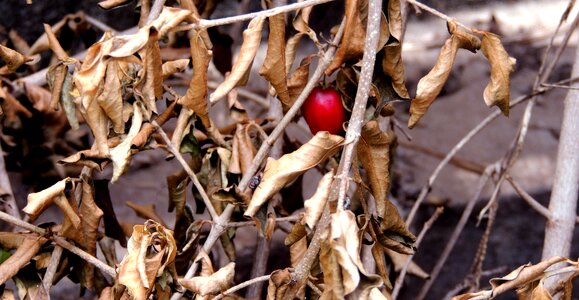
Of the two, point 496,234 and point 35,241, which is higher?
point 35,241

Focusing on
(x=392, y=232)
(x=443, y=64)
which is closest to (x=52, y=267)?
(x=392, y=232)

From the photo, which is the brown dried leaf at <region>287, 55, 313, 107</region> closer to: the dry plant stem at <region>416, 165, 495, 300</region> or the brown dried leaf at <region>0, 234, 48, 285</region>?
the brown dried leaf at <region>0, 234, 48, 285</region>

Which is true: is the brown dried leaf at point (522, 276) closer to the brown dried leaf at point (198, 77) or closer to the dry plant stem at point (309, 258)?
the dry plant stem at point (309, 258)

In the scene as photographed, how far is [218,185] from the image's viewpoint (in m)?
1.17

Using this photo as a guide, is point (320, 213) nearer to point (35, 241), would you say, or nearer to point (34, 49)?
point (35, 241)

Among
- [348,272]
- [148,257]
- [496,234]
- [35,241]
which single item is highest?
[348,272]

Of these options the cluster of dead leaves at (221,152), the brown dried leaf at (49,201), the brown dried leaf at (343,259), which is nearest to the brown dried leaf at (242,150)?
the cluster of dead leaves at (221,152)

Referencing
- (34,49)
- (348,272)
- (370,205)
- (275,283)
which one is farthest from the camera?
(34,49)

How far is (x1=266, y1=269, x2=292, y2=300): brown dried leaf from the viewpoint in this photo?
94 centimetres

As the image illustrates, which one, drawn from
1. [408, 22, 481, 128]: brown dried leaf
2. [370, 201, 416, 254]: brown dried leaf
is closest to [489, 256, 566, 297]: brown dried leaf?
[370, 201, 416, 254]: brown dried leaf

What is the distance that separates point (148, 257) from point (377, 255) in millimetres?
257

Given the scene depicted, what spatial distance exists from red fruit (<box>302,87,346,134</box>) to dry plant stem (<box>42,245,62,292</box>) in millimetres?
363

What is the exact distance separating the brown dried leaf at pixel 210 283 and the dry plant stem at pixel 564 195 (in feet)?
1.94

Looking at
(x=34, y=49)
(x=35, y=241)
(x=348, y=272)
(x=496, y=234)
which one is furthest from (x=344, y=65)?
(x=496, y=234)
